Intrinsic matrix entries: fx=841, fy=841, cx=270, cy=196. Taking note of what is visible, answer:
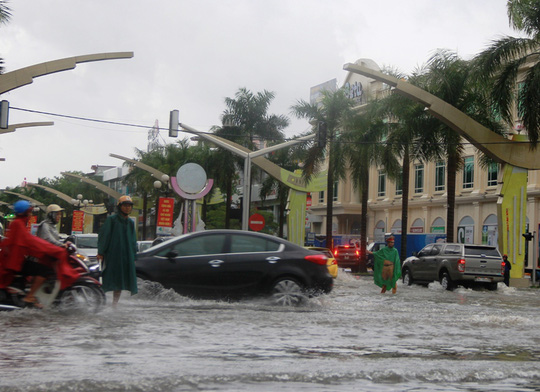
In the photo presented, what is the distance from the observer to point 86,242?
26.9 meters

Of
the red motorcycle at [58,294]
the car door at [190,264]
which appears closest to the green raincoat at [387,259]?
the car door at [190,264]

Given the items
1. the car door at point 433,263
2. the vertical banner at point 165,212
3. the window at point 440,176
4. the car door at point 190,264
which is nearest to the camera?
the car door at point 190,264

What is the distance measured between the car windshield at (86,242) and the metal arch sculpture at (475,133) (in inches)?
439

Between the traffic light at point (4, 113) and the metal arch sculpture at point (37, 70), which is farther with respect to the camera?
the traffic light at point (4, 113)

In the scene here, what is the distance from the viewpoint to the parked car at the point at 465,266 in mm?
27031

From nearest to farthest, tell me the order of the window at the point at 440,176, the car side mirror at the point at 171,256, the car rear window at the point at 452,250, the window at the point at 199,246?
the car side mirror at the point at 171,256, the window at the point at 199,246, the car rear window at the point at 452,250, the window at the point at 440,176

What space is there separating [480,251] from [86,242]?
505 inches

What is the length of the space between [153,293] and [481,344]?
603 centimetres

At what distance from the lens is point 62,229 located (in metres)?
119

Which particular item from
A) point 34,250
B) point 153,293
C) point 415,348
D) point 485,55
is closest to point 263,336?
point 415,348

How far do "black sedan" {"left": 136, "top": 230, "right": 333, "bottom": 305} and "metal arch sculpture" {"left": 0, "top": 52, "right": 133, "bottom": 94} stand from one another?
8.91 metres

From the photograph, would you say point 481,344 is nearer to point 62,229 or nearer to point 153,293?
point 153,293

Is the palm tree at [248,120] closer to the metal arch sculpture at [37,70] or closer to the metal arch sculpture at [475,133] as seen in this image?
the metal arch sculpture at [475,133]

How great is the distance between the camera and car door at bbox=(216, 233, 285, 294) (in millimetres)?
13633
